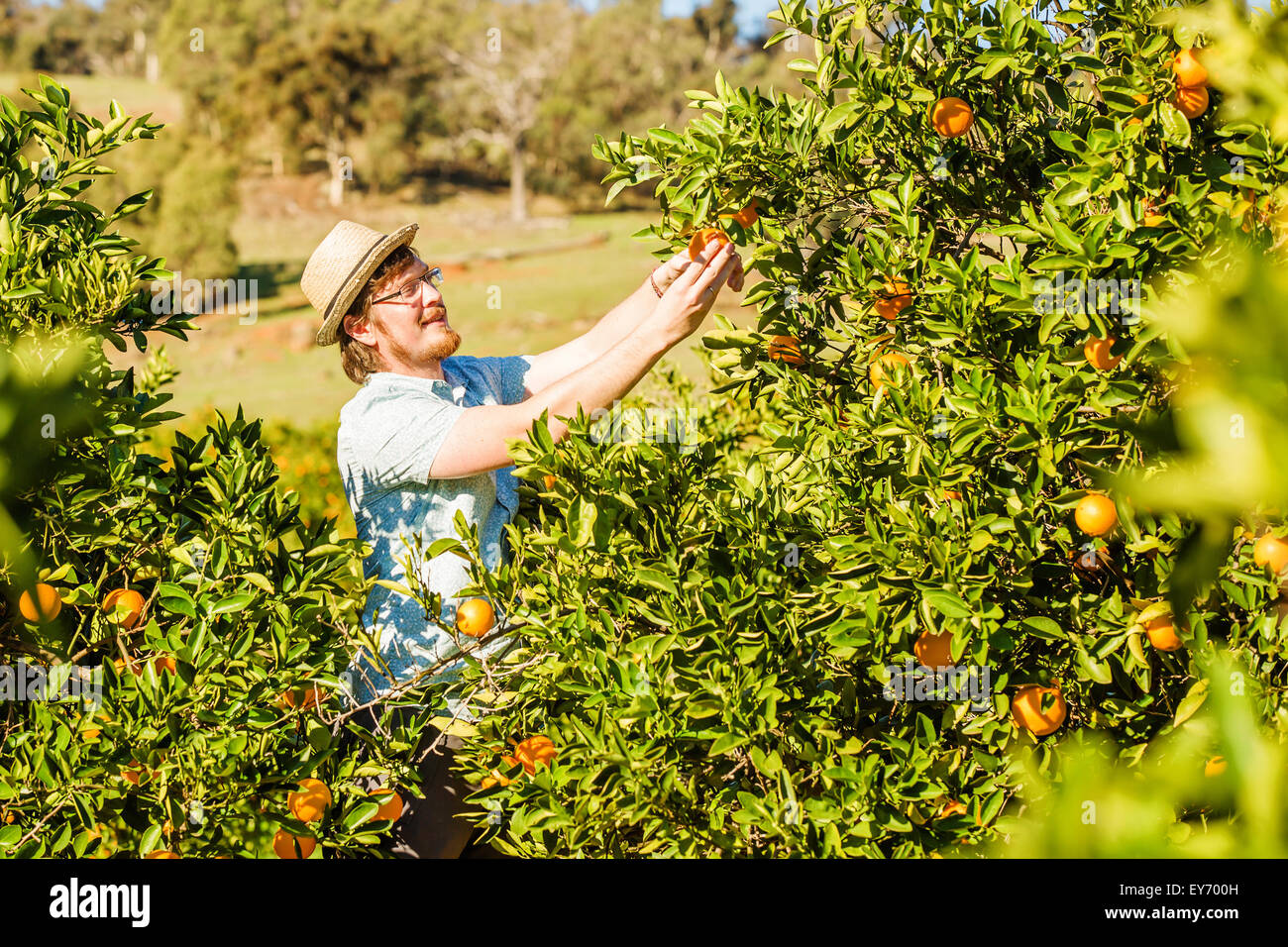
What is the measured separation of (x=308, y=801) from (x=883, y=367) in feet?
3.86

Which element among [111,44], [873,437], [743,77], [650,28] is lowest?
[873,437]

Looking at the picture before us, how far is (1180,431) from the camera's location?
530 millimetres

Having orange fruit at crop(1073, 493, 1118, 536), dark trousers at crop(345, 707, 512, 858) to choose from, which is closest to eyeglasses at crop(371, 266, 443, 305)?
dark trousers at crop(345, 707, 512, 858)

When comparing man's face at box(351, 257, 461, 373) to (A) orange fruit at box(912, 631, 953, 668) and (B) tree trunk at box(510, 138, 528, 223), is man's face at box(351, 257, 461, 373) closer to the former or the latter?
(A) orange fruit at box(912, 631, 953, 668)

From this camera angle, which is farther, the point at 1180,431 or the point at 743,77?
the point at 743,77

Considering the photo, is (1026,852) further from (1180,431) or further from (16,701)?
(16,701)

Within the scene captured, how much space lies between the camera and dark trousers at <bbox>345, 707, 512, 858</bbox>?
206 cm

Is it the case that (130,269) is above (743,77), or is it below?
below

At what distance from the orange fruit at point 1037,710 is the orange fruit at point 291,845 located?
1.13m

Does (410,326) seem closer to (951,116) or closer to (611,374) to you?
(611,374)

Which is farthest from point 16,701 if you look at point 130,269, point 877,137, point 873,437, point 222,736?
point 877,137

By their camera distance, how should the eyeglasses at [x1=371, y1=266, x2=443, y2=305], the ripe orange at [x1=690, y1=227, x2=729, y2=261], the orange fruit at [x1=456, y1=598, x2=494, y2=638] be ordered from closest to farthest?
the orange fruit at [x1=456, y1=598, x2=494, y2=638] < the ripe orange at [x1=690, y1=227, x2=729, y2=261] < the eyeglasses at [x1=371, y1=266, x2=443, y2=305]

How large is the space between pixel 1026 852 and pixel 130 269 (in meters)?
2.03

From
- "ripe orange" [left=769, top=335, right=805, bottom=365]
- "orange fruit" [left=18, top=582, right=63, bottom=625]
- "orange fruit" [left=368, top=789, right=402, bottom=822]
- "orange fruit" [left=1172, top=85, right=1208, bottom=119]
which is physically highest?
"orange fruit" [left=1172, top=85, right=1208, bottom=119]
